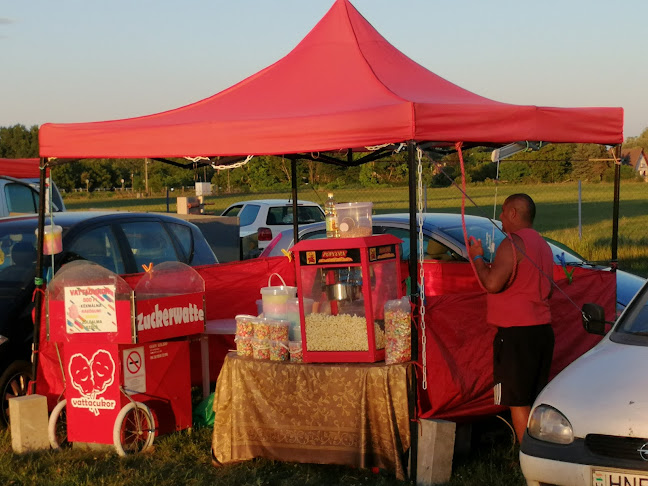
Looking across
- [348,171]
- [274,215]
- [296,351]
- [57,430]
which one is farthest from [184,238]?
[348,171]

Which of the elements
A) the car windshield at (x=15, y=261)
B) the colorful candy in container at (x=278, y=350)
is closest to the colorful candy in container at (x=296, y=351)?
the colorful candy in container at (x=278, y=350)

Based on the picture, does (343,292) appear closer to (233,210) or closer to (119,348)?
(119,348)

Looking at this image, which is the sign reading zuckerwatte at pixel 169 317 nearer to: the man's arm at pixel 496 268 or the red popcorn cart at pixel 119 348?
the red popcorn cart at pixel 119 348

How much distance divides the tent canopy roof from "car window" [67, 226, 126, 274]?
146 centimetres

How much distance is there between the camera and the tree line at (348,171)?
37.0ft

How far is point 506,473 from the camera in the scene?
20.3 feet

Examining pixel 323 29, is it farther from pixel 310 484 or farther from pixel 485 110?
pixel 310 484

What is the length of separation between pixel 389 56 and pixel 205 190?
446 inches

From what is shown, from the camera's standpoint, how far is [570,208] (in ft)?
155

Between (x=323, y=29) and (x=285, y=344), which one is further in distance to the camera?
(x=323, y=29)

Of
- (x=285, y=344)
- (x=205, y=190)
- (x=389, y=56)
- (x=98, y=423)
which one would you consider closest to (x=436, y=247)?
(x=389, y=56)

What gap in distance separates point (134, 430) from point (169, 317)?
89 cm

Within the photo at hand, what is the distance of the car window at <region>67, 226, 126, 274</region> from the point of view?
8164 mm

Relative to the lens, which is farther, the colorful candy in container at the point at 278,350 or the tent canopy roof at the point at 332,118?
the colorful candy in container at the point at 278,350
